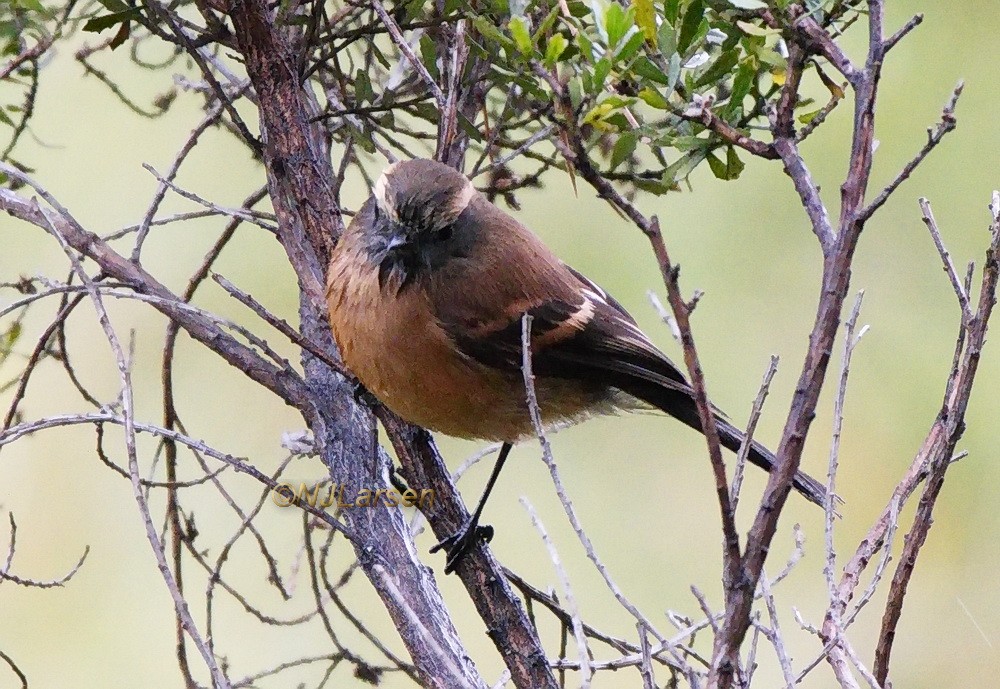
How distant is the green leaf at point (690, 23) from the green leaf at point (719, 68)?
0.39 ft

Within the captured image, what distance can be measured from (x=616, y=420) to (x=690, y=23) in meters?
3.58

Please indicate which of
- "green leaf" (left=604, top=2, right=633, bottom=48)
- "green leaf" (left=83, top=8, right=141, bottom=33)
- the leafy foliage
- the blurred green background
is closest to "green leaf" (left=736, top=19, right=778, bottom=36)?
the leafy foliage

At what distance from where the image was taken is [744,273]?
5.22 metres

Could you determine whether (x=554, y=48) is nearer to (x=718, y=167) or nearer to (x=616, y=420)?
(x=718, y=167)

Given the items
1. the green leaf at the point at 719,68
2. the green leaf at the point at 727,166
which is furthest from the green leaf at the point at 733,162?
the green leaf at the point at 719,68

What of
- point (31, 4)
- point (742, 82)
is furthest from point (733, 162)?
point (31, 4)

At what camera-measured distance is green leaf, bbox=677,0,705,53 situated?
5.52 ft

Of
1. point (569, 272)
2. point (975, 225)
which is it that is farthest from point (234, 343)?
point (975, 225)

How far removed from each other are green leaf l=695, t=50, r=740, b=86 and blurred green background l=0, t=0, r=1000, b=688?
2.88 meters

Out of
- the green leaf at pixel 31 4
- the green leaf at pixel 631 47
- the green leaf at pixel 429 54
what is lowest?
the green leaf at pixel 631 47

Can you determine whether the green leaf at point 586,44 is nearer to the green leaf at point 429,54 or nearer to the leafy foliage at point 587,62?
the leafy foliage at point 587,62

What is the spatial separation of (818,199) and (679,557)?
344cm

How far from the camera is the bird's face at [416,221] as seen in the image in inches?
99.7

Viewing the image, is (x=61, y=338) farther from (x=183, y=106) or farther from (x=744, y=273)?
(x=744, y=273)
